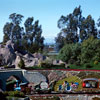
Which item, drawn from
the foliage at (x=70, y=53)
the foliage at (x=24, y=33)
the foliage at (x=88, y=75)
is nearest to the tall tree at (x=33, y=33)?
the foliage at (x=24, y=33)

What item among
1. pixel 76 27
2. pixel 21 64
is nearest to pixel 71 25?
pixel 76 27

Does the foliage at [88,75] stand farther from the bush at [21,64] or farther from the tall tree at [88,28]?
the tall tree at [88,28]

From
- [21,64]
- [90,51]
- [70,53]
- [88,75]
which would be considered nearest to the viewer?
[88,75]

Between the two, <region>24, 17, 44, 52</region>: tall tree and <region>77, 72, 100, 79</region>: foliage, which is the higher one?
<region>24, 17, 44, 52</region>: tall tree

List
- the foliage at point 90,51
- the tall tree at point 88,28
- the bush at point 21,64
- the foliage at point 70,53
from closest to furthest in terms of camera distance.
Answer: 1. the bush at point 21,64
2. the foliage at point 90,51
3. the foliage at point 70,53
4. the tall tree at point 88,28

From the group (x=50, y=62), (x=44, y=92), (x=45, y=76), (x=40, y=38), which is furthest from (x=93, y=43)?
(x=44, y=92)

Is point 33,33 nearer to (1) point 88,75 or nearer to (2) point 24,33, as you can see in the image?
(2) point 24,33

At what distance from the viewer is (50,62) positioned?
6384 cm

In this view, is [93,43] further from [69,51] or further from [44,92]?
[44,92]

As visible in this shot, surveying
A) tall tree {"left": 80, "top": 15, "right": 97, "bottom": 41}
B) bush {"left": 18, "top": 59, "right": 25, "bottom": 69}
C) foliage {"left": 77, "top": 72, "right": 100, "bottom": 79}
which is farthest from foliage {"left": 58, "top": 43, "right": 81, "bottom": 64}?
tall tree {"left": 80, "top": 15, "right": 97, "bottom": 41}

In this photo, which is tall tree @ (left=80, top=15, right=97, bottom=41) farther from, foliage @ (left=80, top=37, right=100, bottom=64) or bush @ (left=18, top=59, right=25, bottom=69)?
bush @ (left=18, top=59, right=25, bottom=69)

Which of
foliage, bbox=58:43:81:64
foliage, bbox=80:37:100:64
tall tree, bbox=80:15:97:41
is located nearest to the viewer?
foliage, bbox=80:37:100:64

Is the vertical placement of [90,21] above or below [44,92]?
above

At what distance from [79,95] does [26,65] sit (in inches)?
1087
